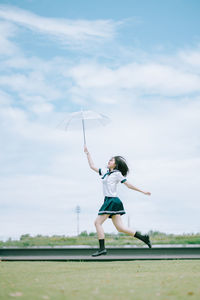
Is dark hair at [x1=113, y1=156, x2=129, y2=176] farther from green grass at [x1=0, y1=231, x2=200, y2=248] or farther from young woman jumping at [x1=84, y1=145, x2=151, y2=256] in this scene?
green grass at [x1=0, y1=231, x2=200, y2=248]

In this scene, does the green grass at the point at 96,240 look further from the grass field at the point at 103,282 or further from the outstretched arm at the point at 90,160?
the grass field at the point at 103,282

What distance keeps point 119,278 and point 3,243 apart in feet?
50.5

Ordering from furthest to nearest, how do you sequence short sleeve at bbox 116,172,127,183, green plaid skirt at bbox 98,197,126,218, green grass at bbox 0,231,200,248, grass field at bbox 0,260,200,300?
green grass at bbox 0,231,200,248, short sleeve at bbox 116,172,127,183, green plaid skirt at bbox 98,197,126,218, grass field at bbox 0,260,200,300

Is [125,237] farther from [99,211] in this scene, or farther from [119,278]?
[119,278]

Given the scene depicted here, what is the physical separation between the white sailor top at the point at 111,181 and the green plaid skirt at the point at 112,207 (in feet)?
0.40

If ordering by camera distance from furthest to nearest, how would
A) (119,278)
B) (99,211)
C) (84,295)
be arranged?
1. (99,211)
2. (119,278)
3. (84,295)

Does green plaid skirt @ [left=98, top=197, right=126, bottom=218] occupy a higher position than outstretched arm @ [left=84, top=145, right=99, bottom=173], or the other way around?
outstretched arm @ [left=84, top=145, right=99, bottom=173]

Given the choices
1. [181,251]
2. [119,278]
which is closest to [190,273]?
[119,278]

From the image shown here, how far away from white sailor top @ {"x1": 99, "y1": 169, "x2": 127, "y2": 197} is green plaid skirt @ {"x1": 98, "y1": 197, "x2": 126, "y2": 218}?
12cm

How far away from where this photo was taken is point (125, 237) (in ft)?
68.7

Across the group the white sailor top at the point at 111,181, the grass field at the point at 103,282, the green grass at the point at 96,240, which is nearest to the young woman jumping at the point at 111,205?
the white sailor top at the point at 111,181

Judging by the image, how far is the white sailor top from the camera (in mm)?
8984

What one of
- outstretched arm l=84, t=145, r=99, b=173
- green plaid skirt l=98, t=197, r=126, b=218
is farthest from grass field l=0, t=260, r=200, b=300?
outstretched arm l=84, t=145, r=99, b=173

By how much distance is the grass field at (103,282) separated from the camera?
507cm
